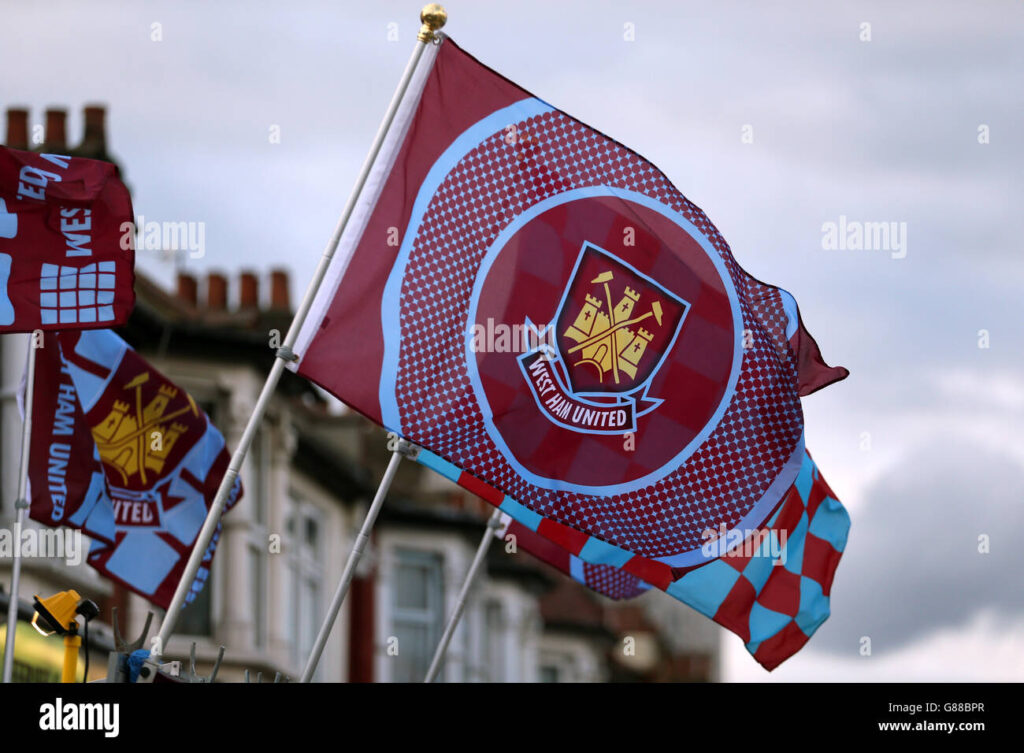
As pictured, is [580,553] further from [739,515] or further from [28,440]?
[28,440]

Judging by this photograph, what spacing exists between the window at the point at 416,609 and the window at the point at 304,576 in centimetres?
450

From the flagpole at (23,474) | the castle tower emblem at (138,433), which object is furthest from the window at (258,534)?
the flagpole at (23,474)

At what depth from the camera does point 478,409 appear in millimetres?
12586

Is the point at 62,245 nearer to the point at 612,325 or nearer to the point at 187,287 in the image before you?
the point at 612,325

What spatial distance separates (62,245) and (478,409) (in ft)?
11.5

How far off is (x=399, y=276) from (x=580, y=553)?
10.7ft

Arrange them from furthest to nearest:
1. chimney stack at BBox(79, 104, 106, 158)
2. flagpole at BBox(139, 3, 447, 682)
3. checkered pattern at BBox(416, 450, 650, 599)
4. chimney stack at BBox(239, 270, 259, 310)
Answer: chimney stack at BBox(239, 270, 259, 310)
chimney stack at BBox(79, 104, 106, 158)
checkered pattern at BBox(416, 450, 650, 599)
flagpole at BBox(139, 3, 447, 682)

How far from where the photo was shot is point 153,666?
423 inches

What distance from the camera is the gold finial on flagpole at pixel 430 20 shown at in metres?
13.3

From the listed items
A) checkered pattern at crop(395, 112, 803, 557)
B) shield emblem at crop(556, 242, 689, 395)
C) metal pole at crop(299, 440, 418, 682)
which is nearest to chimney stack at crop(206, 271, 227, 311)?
metal pole at crop(299, 440, 418, 682)

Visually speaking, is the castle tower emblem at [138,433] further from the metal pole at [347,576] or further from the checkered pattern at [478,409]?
the checkered pattern at [478,409]

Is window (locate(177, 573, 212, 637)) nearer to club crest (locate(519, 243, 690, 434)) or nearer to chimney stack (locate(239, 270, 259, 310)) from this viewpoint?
chimney stack (locate(239, 270, 259, 310))

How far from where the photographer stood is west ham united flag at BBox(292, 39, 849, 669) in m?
12.6

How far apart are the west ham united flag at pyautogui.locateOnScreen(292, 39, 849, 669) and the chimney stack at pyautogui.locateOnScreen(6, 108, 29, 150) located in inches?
644
